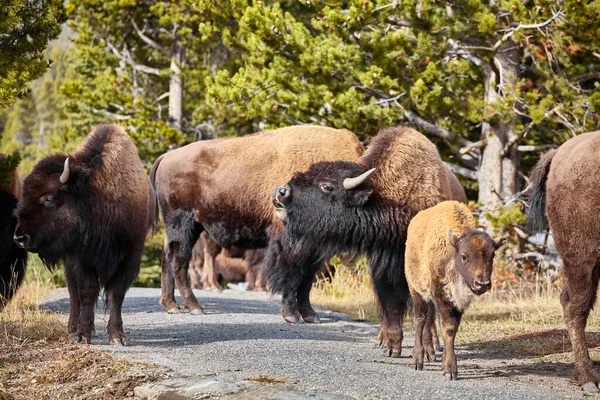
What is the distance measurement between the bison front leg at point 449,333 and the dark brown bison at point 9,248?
17.6 feet

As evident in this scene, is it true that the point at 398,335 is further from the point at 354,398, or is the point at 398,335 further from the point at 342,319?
the point at 342,319

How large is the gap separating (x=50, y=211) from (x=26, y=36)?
2.08 meters

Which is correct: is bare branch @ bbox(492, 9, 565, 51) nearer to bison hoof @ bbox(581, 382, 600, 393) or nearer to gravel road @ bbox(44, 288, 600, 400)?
gravel road @ bbox(44, 288, 600, 400)

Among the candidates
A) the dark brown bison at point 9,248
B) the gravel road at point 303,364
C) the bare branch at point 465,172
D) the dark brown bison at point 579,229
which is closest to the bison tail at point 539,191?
the dark brown bison at point 579,229

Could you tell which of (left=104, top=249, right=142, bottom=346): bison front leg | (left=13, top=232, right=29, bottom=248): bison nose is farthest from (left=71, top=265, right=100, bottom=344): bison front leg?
(left=13, top=232, right=29, bottom=248): bison nose

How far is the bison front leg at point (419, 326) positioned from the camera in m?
7.82

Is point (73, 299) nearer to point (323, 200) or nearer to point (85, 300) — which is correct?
point (85, 300)

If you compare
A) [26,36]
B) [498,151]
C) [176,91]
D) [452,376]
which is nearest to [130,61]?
[176,91]

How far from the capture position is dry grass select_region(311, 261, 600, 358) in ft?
31.8

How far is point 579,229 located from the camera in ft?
24.7

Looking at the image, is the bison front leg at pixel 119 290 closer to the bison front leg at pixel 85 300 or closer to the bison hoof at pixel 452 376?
the bison front leg at pixel 85 300

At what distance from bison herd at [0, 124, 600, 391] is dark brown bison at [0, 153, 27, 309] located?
0.7 inches

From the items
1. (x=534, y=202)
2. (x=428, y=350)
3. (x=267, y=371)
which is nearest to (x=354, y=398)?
(x=267, y=371)

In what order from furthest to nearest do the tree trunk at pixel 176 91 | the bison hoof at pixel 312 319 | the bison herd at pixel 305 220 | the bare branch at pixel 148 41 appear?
the bare branch at pixel 148 41
the tree trunk at pixel 176 91
the bison hoof at pixel 312 319
the bison herd at pixel 305 220
